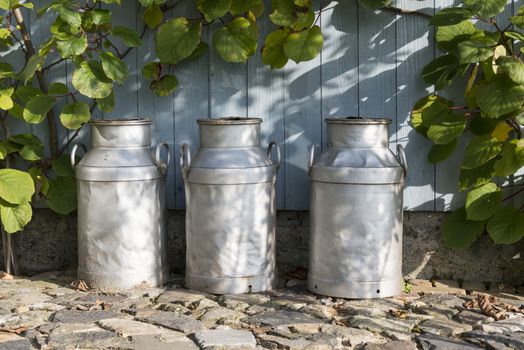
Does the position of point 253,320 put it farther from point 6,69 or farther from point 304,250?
point 6,69

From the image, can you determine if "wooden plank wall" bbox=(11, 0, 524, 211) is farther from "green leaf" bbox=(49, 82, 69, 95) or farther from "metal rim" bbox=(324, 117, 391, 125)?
"metal rim" bbox=(324, 117, 391, 125)

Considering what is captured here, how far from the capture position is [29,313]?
3.80 meters

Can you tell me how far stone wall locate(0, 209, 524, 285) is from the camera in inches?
172

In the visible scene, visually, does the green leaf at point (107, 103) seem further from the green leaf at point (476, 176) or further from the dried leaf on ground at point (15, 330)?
the green leaf at point (476, 176)

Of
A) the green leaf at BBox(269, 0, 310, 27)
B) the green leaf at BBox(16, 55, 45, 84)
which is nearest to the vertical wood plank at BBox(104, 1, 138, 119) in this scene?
the green leaf at BBox(16, 55, 45, 84)

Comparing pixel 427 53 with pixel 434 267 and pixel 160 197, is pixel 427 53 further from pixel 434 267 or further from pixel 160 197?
pixel 160 197

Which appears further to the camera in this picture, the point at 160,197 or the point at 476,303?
the point at 160,197

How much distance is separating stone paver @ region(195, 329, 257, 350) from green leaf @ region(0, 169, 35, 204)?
1.26 meters

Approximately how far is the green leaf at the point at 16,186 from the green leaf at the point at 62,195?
225 millimetres

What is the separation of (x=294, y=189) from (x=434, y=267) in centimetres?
79

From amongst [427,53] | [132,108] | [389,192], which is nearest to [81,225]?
[132,108]

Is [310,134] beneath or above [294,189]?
above

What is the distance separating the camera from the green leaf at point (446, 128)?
161 inches

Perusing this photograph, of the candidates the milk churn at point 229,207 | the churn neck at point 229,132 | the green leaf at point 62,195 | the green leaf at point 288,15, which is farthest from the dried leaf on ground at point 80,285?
the green leaf at point 288,15
